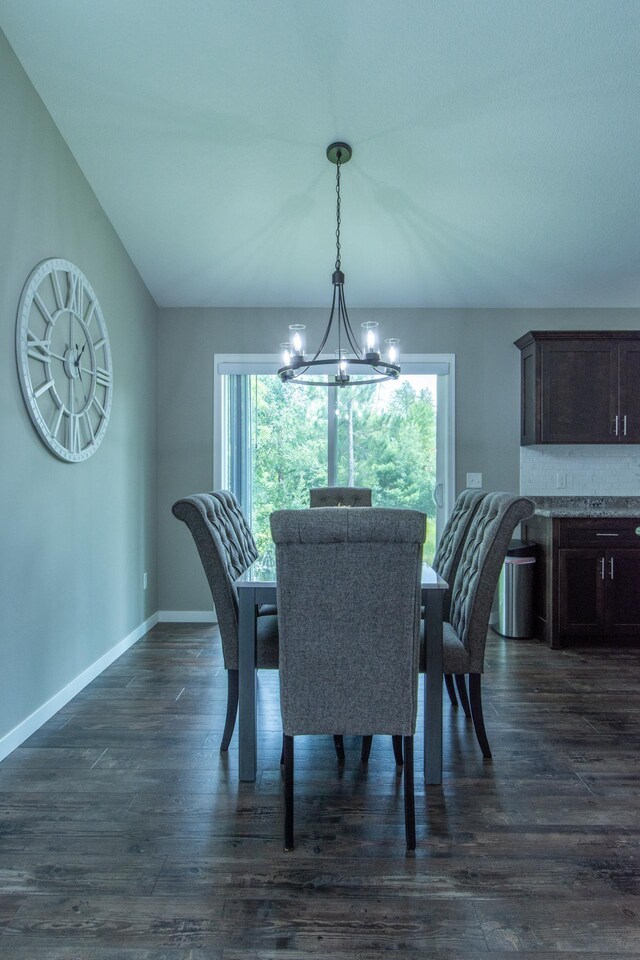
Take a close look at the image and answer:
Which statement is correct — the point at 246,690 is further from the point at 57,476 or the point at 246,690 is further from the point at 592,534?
the point at 592,534

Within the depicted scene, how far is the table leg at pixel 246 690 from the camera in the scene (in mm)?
2105

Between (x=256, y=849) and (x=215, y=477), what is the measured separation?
298cm

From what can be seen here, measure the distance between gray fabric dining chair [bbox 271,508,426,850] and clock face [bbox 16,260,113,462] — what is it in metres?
1.63

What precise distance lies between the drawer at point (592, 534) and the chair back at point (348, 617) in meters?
2.48

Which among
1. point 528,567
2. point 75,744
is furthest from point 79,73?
point 528,567

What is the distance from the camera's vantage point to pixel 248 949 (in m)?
1.37

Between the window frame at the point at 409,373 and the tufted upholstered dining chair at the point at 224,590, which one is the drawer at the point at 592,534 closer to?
the window frame at the point at 409,373

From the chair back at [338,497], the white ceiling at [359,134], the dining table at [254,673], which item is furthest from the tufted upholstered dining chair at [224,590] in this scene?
the white ceiling at [359,134]

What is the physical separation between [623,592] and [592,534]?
448 mm

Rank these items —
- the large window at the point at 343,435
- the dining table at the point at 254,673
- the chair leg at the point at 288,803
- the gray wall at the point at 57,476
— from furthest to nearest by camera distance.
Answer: the large window at the point at 343,435
the gray wall at the point at 57,476
the dining table at the point at 254,673
the chair leg at the point at 288,803

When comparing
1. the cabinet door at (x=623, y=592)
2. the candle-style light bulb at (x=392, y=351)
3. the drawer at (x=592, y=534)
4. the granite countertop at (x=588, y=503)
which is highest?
the candle-style light bulb at (x=392, y=351)

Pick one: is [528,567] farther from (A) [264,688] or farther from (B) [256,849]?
(B) [256,849]

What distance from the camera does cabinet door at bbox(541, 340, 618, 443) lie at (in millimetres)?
4031

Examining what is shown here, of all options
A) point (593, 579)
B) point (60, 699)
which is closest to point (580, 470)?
point (593, 579)
